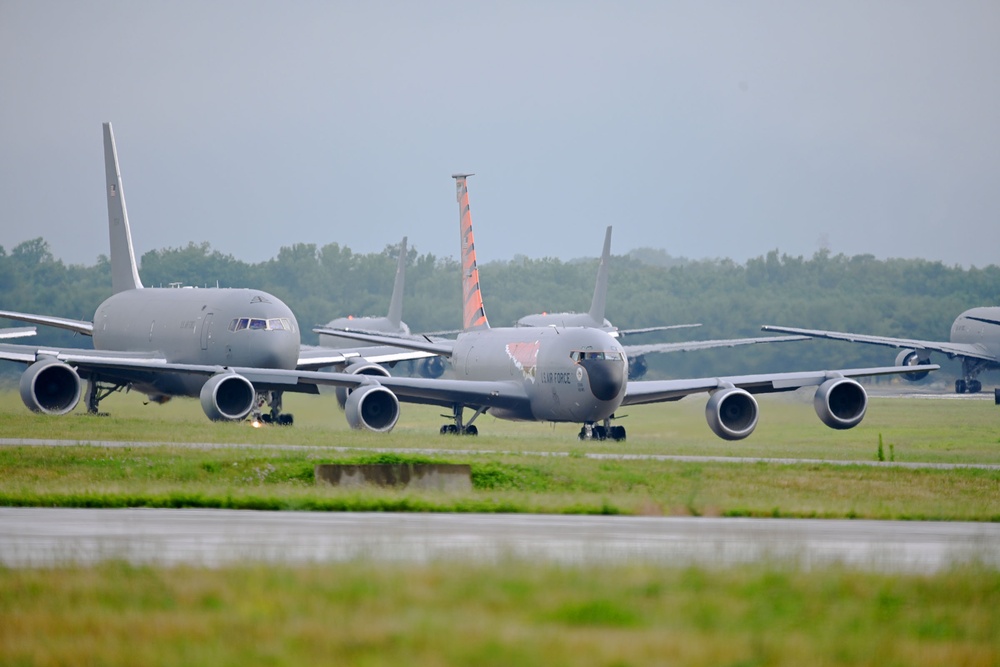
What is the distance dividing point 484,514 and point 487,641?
11622 mm

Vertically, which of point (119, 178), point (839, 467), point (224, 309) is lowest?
point (839, 467)

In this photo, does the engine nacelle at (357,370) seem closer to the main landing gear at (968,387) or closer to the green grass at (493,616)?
the green grass at (493,616)

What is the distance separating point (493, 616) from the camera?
11023 mm

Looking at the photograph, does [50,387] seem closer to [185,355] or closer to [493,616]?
[185,355]

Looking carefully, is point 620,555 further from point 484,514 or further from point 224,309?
point 224,309

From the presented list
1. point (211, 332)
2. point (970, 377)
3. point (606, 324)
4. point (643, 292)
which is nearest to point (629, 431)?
point (211, 332)

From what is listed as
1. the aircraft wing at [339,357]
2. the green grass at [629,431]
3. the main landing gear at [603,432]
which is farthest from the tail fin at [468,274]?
the main landing gear at [603,432]

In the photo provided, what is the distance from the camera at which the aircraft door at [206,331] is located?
165 ft

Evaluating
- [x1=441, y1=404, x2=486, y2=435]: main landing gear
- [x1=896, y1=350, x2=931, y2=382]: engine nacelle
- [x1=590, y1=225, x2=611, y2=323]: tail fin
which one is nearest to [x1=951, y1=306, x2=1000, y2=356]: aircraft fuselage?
[x1=896, y1=350, x2=931, y2=382]: engine nacelle

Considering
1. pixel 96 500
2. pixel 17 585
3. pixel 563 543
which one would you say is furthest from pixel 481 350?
pixel 17 585

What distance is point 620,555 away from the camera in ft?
48.7

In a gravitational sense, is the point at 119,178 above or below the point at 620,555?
above

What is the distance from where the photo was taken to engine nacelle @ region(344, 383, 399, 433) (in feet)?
138

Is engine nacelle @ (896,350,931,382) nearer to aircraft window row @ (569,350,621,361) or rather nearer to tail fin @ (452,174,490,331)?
tail fin @ (452,174,490,331)
